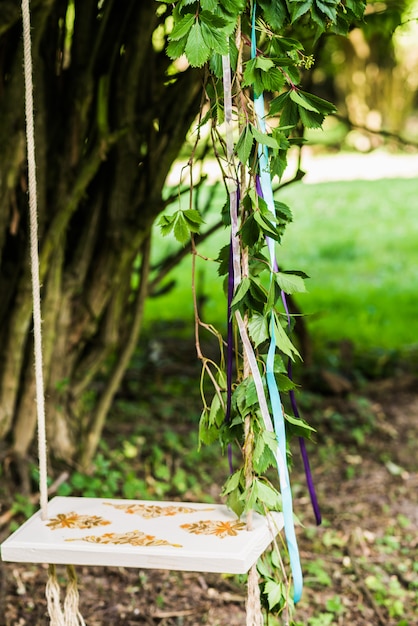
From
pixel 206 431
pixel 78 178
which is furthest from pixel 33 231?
pixel 78 178

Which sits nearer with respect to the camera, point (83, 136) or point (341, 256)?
point (83, 136)

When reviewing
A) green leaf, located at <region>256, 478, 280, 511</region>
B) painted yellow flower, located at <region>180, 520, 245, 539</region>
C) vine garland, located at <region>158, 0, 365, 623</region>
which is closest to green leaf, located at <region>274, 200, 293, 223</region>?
vine garland, located at <region>158, 0, 365, 623</region>

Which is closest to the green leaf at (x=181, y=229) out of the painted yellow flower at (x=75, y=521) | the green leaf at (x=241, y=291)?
the green leaf at (x=241, y=291)

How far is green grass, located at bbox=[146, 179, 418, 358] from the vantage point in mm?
6488

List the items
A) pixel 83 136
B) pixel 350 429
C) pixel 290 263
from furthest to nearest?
pixel 290 263 → pixel 350 429 → pixel 83 136

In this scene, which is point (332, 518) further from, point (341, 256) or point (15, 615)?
point (341, 256)

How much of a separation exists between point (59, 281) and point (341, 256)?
5.82 m

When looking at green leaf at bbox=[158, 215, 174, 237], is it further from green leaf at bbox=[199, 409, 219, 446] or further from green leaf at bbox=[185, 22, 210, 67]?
green leaf at bbox=[199, 409, 219, 446]

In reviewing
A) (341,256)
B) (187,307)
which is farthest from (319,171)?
(187,307)

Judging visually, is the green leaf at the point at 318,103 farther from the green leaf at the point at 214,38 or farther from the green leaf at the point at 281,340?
the green leaf at the point at 281,340

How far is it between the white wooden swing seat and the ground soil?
706 mm

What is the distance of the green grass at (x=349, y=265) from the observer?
21.3 ft

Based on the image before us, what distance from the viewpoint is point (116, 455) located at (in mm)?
4113

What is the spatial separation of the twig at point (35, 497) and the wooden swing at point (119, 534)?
121 centimetres
